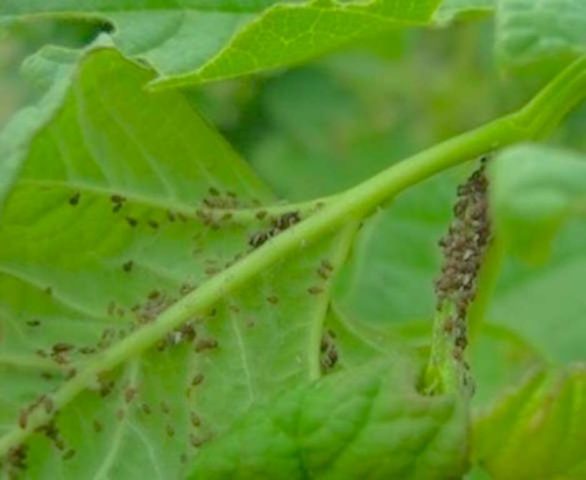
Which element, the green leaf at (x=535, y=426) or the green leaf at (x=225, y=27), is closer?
the green leaf at (x=535, y=426)

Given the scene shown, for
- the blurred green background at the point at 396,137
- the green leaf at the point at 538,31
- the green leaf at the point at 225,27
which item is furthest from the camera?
the blurred green background at the point at 396,137

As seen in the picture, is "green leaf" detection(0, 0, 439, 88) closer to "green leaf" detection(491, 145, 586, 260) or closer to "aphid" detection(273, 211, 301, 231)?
Answer: "aphid" detection(273, 211, 301, 231)

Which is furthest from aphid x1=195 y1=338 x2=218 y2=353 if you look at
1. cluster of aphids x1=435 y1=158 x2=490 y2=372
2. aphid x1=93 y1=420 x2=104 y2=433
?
cluster of aphids x1=435 y1=158 x2=490 y2=372

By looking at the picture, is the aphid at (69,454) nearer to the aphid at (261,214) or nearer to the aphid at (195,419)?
the aphid at (195,419)

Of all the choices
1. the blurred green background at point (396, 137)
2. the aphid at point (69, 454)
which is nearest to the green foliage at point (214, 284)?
the aphid at point (69, 454)

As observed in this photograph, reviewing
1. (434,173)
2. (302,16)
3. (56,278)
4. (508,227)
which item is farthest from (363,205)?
(508,227)

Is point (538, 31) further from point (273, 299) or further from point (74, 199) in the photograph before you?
point (74, 199)

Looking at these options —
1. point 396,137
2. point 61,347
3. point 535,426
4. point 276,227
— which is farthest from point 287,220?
point 396,137

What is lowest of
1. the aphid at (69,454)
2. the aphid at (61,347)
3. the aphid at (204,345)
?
the aphid at (69,454)
